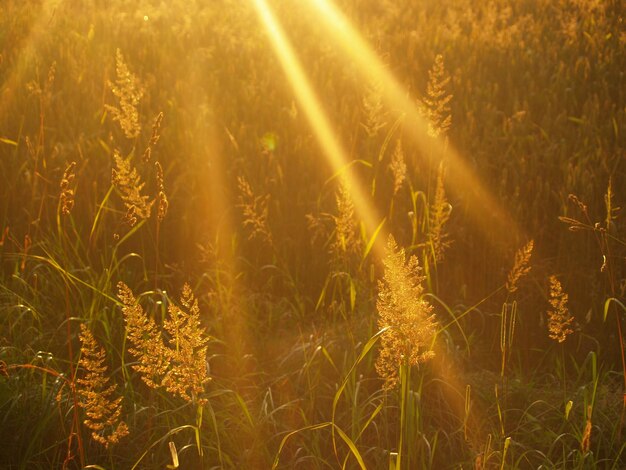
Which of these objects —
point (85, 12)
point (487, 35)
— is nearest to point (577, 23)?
point (487, 35)

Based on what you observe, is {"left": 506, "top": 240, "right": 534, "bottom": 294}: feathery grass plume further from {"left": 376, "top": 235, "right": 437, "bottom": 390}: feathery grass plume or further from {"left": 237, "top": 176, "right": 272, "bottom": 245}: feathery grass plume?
{"left": 237, "top": 176, "right": 272, "bottom": 245}: feathery grass plume

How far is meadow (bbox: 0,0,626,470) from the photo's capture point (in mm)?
2785

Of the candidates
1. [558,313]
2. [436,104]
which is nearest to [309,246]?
[436,104]

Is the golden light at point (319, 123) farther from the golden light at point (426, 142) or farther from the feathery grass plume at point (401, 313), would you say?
the feathery grass plume at point (401, 313)

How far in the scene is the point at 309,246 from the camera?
434 cm

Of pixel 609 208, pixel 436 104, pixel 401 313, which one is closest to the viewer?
pixel 401 313

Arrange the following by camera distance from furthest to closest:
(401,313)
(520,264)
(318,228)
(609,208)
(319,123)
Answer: (319,123), (318,228), (520,264), (609,208), (401,313)

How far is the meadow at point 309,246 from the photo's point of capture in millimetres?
2785

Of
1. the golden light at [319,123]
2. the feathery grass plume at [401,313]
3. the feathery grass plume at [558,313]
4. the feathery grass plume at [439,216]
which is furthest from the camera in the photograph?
the golden light at [319,123]

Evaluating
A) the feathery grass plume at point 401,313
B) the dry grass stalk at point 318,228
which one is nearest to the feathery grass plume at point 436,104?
the dry grass stalk at point 318,228

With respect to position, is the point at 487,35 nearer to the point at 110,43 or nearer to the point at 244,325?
the point at 110,43

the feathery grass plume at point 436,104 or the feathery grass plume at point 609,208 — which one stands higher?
the feathery grass plume at point 436,104

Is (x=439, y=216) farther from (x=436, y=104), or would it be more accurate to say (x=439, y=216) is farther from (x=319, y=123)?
(x=319, y=123)

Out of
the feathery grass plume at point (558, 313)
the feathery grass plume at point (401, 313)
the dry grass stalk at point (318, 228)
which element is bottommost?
the dry grass stalk at point (318, 228)
